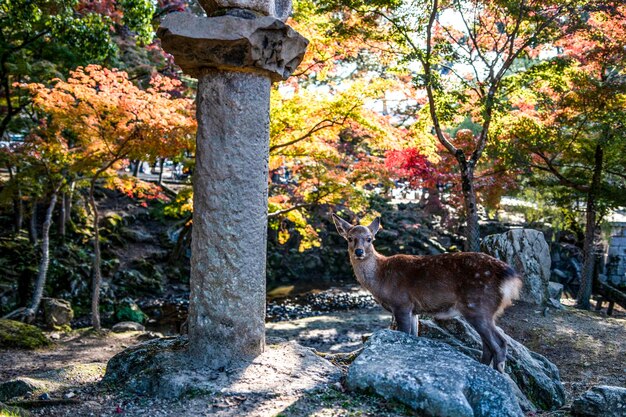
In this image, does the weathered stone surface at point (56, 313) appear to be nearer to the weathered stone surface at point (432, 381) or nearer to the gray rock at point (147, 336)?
the gray rock at point (147, 336)

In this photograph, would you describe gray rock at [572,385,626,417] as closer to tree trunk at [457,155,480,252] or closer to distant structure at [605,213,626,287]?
tree trunk at [457,155,480,252]

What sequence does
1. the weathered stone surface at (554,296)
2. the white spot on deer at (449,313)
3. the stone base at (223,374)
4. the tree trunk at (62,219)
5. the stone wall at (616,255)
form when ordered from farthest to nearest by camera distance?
the stone wall at (616,255) → the tree trunk at (62,219) → the weathered stone surface at (554,296) → the white spot on deer at (449,313) → the stone base at (223,374)

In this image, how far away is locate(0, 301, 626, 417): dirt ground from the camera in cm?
436

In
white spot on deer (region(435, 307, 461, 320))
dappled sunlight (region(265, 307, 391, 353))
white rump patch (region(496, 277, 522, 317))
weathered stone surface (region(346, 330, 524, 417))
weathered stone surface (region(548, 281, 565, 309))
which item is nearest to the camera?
weathered stone surface (region(346, 330, 524, 417))

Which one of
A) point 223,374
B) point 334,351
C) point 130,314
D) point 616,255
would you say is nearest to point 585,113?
point 334,351

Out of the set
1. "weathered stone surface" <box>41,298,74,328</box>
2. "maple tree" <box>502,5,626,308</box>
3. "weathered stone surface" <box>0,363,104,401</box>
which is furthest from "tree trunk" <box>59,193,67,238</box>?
"maple tree" <box>502,5,626,308</box>

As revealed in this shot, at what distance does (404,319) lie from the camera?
5.73 metres

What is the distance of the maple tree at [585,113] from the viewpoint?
11289 millimetres

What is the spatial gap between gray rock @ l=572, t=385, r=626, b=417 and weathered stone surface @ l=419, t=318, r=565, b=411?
0.85m

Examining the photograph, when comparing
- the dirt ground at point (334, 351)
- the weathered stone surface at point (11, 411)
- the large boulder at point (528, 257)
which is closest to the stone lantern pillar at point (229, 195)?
the dirt ground at point (334, 351)

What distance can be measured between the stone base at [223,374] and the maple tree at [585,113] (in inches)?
315

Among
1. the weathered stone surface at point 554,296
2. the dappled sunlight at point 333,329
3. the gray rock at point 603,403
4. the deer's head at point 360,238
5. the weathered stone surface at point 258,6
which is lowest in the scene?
the dappled sunlight at point 333,329

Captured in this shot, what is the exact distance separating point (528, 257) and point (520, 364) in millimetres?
6825

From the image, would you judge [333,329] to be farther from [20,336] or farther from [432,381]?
[432,381]
